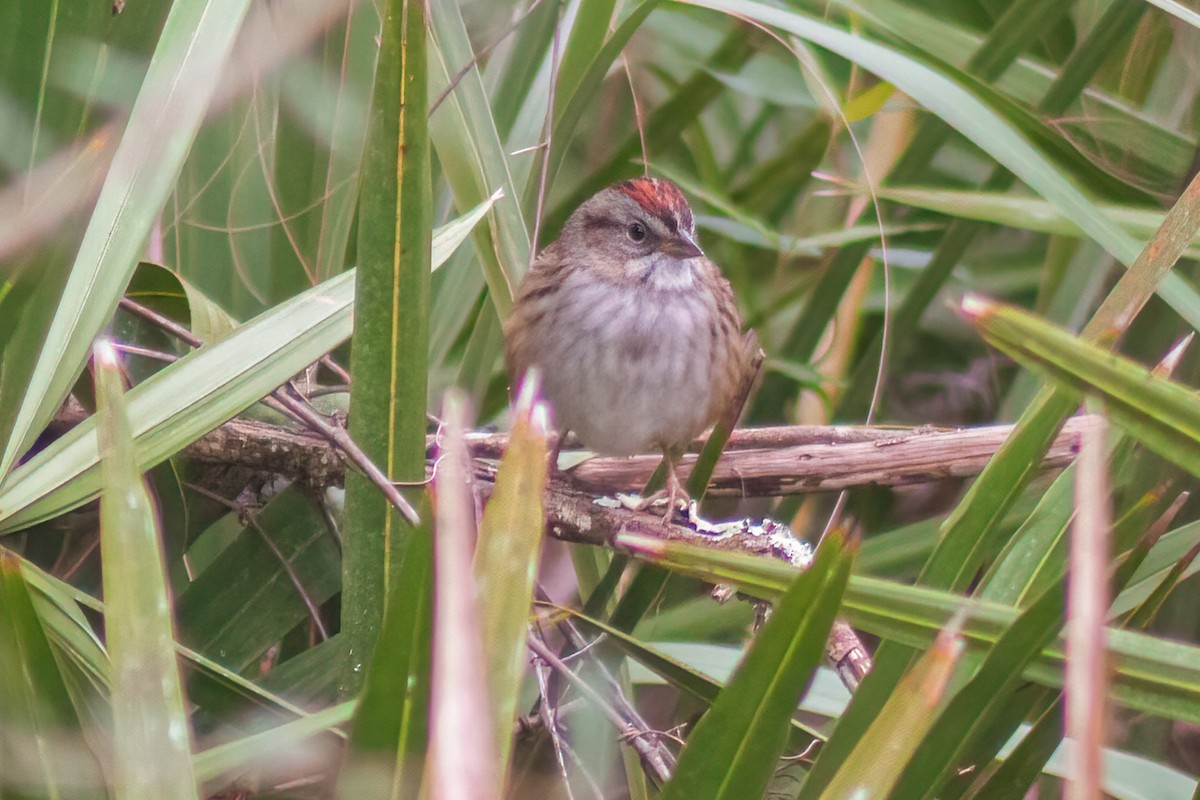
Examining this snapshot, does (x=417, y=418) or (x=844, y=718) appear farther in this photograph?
(x=417, y=418)

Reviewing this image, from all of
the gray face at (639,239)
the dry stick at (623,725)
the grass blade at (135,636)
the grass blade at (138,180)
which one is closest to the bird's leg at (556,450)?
the gray face at (639,239)

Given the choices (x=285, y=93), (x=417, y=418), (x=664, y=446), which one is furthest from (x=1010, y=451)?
(x=285, y=93)

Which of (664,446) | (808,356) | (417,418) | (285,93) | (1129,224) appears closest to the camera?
(417,418)

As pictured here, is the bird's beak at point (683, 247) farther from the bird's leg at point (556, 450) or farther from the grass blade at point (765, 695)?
the grass blade at point (765, 695)

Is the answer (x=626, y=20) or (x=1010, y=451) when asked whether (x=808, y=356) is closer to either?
(x=626, y=20)

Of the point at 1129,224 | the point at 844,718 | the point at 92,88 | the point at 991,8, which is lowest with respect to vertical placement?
the point at 844,718

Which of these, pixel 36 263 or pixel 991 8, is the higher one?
pixel 991 8

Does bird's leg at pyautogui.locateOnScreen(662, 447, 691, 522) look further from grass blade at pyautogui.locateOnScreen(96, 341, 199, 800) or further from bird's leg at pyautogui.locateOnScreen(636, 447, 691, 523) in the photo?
grass blade at pyautogui.locateOnScreen(96, 341, 199, 800)
